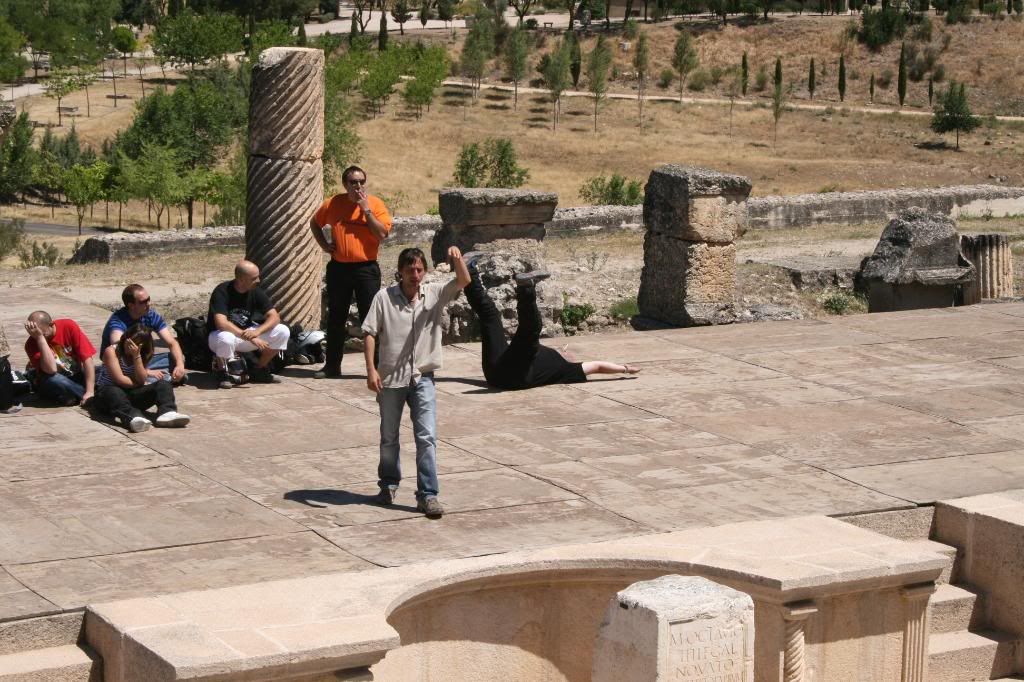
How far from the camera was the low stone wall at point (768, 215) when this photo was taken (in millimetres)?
24359

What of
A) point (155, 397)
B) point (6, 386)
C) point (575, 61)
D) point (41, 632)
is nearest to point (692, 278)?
point (155, 397)

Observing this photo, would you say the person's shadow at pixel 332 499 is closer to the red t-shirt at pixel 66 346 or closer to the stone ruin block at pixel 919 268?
the red t-shirt at pixel 66 346

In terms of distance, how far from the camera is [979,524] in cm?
868

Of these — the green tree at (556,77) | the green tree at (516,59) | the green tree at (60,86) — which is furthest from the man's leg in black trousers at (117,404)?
the green tree at (516,59)

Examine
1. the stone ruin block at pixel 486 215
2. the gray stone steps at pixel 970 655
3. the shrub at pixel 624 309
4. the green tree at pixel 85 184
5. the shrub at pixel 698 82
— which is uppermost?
the shrub at pixel 698 82

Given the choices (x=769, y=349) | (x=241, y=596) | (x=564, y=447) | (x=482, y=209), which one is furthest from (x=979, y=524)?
(x=482, y=209)

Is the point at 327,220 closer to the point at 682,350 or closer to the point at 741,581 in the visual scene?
the point at 682,350

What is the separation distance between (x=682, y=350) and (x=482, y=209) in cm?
380

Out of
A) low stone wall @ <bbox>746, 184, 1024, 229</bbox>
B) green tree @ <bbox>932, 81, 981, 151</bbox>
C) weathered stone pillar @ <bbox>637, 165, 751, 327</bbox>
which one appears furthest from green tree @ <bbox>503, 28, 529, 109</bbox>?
weathered stone pillar @ <bbox>637, 165, 751, 327</bbox>

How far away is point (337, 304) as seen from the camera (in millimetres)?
11922

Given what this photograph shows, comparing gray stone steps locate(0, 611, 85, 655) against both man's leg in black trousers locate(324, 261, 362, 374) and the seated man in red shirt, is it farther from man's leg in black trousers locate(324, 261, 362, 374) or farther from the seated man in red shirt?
man's leg in black trousers locate(324, 261, 362, 374)

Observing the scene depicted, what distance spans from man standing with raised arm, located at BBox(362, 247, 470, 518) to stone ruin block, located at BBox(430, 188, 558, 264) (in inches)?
303

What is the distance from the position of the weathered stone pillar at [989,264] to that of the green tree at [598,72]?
138ft

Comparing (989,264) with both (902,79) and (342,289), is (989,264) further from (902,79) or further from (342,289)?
(902,79)
